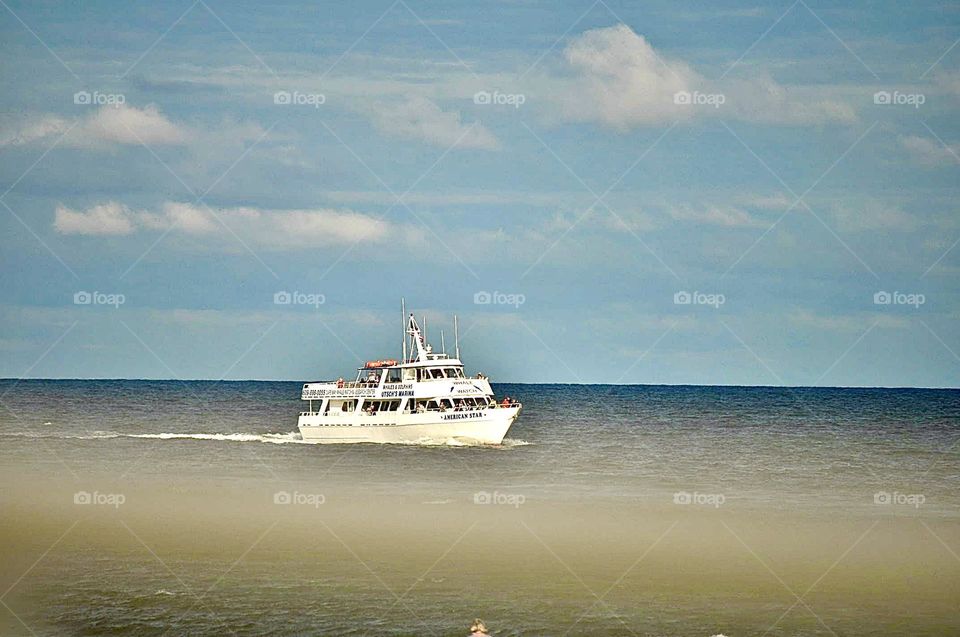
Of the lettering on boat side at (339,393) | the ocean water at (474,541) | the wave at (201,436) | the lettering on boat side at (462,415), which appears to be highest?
the wave at (201,436)

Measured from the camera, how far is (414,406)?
5847cm

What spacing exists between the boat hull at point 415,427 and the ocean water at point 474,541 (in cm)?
98

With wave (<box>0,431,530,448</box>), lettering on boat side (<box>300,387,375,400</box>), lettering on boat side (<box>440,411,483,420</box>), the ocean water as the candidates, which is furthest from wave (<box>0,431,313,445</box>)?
lettering on boat side (<box>440,411,483,420</box>)

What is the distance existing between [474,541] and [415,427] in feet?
87.8

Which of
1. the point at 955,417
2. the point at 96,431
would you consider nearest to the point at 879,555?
the point at 96,431

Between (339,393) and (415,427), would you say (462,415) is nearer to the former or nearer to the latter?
(415,427)

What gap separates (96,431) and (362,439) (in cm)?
2122

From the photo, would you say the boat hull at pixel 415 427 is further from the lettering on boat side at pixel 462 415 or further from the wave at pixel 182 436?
the wave at pixel 182 436

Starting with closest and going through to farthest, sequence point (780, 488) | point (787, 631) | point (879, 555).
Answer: point (787, 631) → point (879, 555) → point (780, 488)

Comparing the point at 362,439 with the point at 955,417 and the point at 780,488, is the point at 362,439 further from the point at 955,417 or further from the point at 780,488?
the point at 955,417

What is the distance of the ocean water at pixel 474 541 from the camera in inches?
941

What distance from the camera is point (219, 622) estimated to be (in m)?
23.2

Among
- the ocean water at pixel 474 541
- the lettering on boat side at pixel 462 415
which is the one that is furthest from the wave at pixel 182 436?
the lettering on boat side at pixel 462 415

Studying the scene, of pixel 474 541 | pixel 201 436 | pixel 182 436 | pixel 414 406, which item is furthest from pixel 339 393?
pixel 474 541
